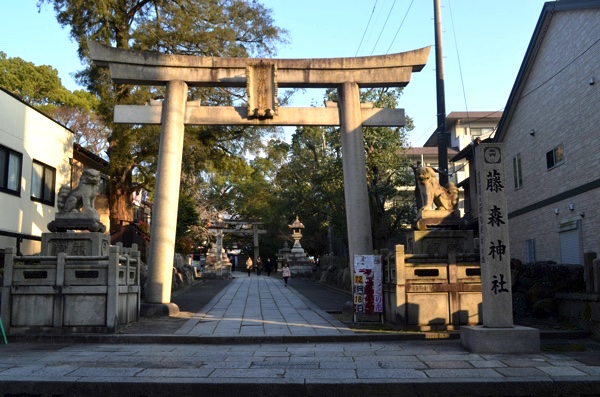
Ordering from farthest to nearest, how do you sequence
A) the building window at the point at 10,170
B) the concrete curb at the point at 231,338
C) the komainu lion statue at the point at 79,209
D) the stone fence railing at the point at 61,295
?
1. the building window at the point at 10,170
2. the komainu lion statue at the point at 79,209
3. the stone fence railing at the point at 61,295
4. the concrete curb at the point at 231,338

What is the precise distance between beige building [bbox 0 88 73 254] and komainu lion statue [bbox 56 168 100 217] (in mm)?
7788

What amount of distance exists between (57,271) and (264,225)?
150 ft

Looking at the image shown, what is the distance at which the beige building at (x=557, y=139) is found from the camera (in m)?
17.0

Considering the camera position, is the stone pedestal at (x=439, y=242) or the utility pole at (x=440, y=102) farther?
the utility pole at (x=440, y=102)

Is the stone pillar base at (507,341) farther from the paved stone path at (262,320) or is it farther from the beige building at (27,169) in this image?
the beige building at (27,169)

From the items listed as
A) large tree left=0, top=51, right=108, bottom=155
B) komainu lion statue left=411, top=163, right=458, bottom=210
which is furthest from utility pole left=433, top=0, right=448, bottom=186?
large tree left=0, top=51, right=108, bottom=155

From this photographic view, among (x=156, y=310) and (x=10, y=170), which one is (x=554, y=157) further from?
(x=10, y=170)

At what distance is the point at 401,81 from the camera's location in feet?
52.6

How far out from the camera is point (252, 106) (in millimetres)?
15828

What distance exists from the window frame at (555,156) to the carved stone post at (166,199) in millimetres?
12660

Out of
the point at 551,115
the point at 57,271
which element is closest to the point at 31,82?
the point at 57,271

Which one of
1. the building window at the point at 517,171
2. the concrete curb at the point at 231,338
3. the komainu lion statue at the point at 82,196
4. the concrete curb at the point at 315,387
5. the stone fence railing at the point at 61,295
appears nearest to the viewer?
the concrete curb at the point at 315,387

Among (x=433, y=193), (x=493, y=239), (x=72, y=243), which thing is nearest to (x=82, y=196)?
(x=72, y=243)

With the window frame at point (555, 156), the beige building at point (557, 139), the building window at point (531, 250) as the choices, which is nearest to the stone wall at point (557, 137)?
the beige building at point (557, 139)
